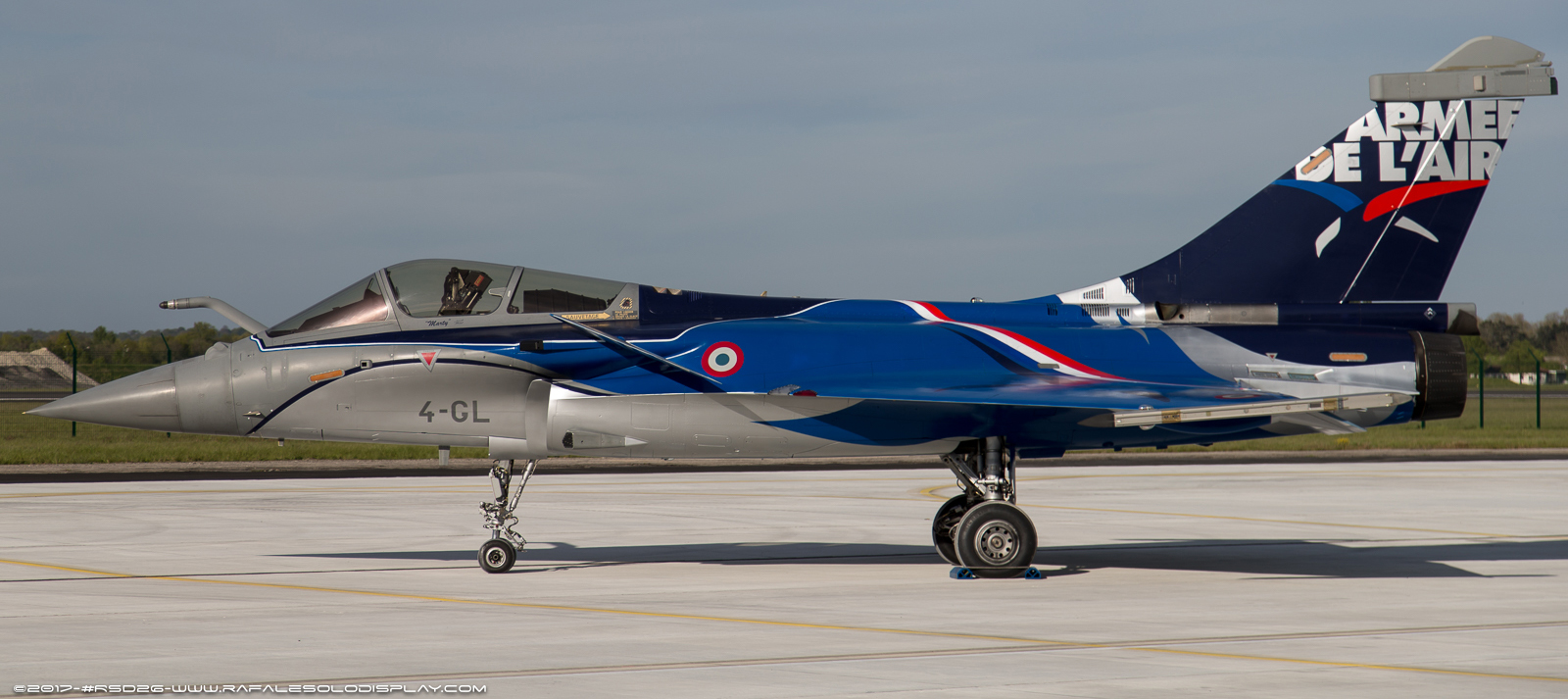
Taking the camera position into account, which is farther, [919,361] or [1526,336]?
[1526,336]

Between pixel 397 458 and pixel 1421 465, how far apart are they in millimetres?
21982

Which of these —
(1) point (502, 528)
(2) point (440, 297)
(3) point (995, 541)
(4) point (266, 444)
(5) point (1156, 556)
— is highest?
(2) point (440, 297)

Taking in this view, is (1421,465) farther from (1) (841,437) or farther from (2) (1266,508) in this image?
(1) (841,437)

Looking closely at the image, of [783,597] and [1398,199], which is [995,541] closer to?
[783,597]

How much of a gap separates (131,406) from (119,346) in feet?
149

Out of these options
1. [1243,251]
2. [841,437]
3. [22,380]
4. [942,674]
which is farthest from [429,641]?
[22,380]

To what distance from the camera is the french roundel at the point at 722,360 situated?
11.7 metres

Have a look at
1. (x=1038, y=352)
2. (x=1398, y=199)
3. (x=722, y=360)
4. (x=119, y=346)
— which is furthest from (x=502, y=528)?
(x=119, y=346)

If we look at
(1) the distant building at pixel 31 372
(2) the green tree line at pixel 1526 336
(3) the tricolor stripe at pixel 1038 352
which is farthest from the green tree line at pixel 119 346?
(2) the green tree line at pixel 1526 336

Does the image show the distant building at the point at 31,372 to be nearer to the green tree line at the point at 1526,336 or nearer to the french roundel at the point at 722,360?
the french roundel at the point at 722,360

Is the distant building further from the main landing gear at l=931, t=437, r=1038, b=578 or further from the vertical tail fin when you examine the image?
the vertical tail fin

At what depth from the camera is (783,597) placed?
10500mm

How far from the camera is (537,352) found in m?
11.9

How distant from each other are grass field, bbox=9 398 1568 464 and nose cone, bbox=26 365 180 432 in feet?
43.3
